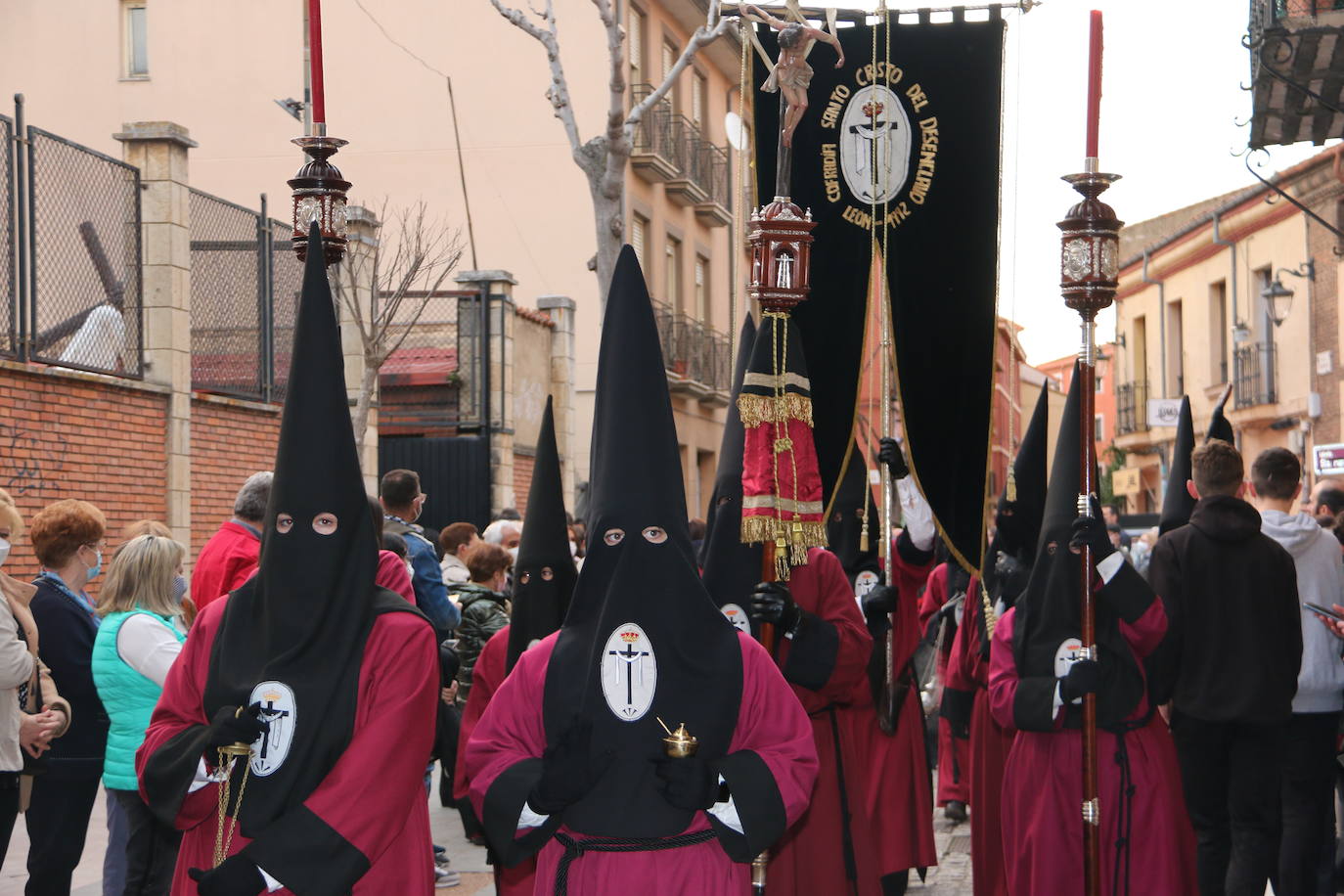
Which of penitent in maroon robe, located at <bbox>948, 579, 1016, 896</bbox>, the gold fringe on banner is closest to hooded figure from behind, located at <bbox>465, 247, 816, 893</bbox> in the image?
the gold fringe on banner

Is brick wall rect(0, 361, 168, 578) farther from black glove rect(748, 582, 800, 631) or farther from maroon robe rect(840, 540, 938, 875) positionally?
black glove rect(748, 582, 800, 631)

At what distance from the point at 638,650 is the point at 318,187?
6.27ft

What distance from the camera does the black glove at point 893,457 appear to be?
21.9 feet

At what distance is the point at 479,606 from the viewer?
8836mm

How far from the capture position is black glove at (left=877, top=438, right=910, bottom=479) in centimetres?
666

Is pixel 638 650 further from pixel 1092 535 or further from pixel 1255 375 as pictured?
pixel 1255 375

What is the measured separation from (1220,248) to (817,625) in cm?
2650

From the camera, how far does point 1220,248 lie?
30000 millimetres

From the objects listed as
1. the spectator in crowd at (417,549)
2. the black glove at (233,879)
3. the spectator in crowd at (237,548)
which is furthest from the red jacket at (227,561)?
the black glove at (233,879)

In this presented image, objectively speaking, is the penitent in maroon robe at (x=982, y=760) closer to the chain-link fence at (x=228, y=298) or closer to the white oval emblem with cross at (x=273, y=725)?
the white oval emblem with cross at (x=273, y=725)

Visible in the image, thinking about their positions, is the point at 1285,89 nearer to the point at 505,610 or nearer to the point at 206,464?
the point at 505,610

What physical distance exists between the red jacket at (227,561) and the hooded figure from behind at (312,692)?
2.11 meters

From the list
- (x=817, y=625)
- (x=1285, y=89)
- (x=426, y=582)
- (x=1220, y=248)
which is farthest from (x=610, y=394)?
(x=1220, y=248)

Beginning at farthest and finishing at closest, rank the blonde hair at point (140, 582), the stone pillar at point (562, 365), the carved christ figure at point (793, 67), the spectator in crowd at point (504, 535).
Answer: the stone pillar at point (562, 365), the spectator in crowd at point (504, 535), the blonde hair at point (140, 582), the carved christ figure at point (793, 67)
